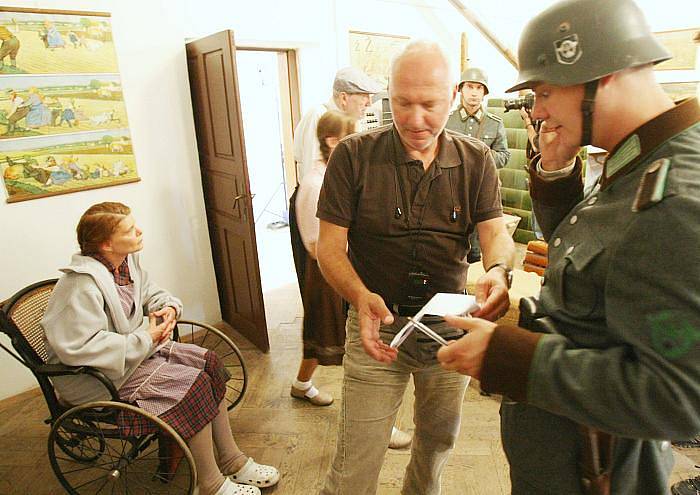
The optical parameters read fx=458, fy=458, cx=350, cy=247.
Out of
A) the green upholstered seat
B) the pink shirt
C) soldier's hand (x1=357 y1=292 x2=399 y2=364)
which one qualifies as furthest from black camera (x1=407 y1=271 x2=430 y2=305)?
the green upholstered seat

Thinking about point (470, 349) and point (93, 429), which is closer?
point (470, 349)

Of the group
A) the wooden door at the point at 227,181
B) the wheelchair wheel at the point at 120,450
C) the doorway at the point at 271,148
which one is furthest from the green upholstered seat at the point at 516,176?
the wheelchair wheel at the point at 120,450

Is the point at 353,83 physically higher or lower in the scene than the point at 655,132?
higher

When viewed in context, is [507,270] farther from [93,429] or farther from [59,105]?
[59,105]

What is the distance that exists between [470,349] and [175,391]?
1.40 m

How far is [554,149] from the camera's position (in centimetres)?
104

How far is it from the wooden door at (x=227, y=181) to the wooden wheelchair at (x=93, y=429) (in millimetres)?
970

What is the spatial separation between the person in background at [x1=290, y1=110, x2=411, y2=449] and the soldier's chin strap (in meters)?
1.47

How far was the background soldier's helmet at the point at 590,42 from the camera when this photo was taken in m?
0.78

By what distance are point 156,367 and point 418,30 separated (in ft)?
16.2

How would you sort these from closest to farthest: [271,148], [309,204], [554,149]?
[554,149] < [309,204] < [271,148]

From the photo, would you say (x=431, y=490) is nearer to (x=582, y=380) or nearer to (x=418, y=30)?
(x=582, y=380)

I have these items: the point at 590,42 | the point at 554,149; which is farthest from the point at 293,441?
the point at 590,42

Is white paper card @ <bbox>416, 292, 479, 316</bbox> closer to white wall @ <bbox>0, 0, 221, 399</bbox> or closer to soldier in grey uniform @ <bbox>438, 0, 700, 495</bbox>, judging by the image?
soldier in grey uniform @ <bbox>438, 0, 700, 495</bbox>
